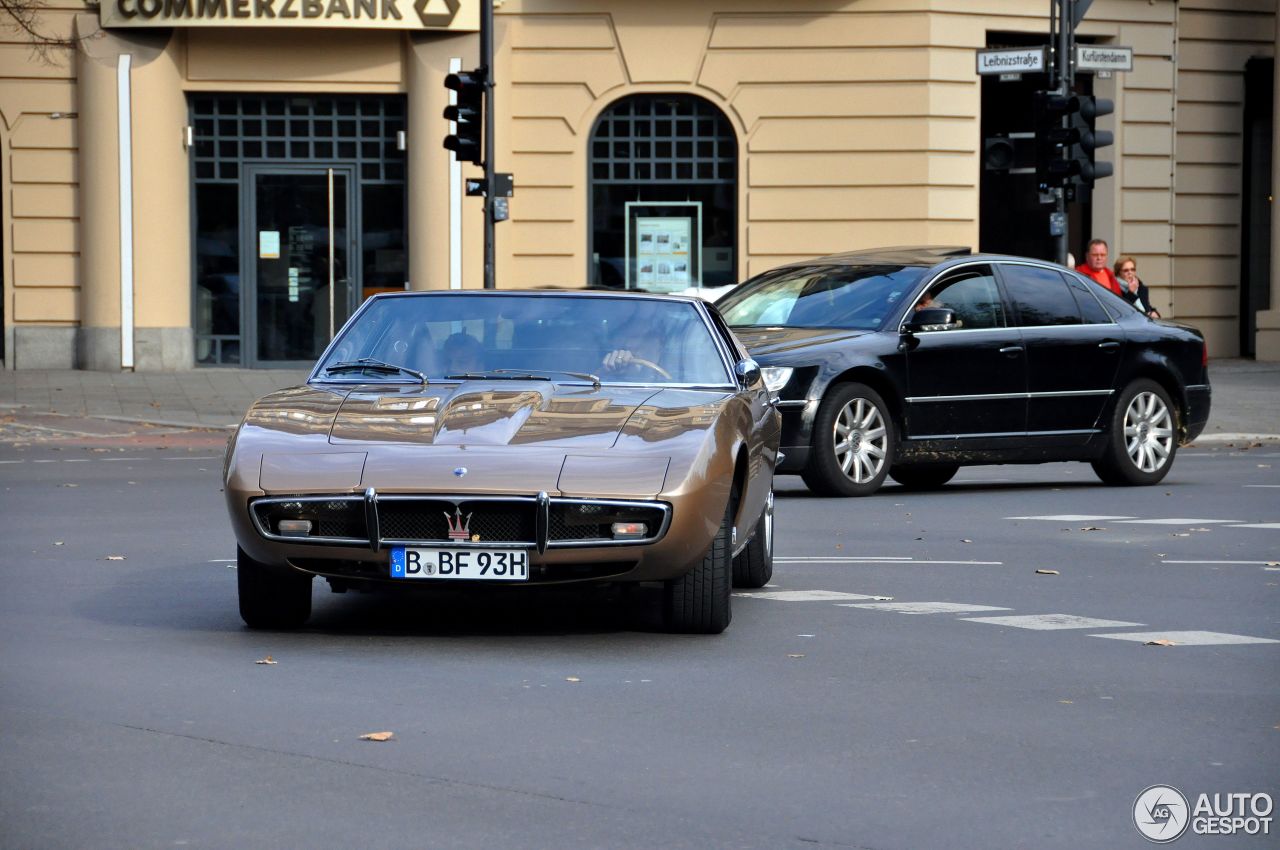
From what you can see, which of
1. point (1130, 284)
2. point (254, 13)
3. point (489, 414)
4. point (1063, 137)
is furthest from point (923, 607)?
point (254, 13)

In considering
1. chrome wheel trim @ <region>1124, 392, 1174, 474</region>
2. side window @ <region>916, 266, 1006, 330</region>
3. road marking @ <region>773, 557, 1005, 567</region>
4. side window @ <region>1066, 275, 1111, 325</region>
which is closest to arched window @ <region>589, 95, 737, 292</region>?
side window @ <region>1066, 275, 1111, 325</region>

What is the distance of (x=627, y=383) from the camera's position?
28.7 feet

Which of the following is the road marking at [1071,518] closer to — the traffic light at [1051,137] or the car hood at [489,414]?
the car hood at [489,414]

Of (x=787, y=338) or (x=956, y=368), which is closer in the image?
(x=787, y=338)

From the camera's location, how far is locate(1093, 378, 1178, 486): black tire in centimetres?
1555

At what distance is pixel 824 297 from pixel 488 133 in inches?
332

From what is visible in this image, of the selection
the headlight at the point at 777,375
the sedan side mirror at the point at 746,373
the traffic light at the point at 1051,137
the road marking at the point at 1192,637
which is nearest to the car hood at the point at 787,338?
the headlight at the point at 777,375

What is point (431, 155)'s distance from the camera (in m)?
27.8

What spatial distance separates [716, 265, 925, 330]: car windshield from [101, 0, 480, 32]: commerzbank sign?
518 inches

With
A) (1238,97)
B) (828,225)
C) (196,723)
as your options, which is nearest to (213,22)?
(828,225)

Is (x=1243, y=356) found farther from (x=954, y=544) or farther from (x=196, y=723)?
(x=196, y=723)

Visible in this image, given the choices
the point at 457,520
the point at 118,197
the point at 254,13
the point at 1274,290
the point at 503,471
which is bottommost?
the point at 457,520

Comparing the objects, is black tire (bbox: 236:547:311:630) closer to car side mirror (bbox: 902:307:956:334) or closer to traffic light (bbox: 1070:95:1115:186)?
car side mirror (bbox: 902:307:956:334)

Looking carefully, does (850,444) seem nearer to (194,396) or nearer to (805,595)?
(805,595)
